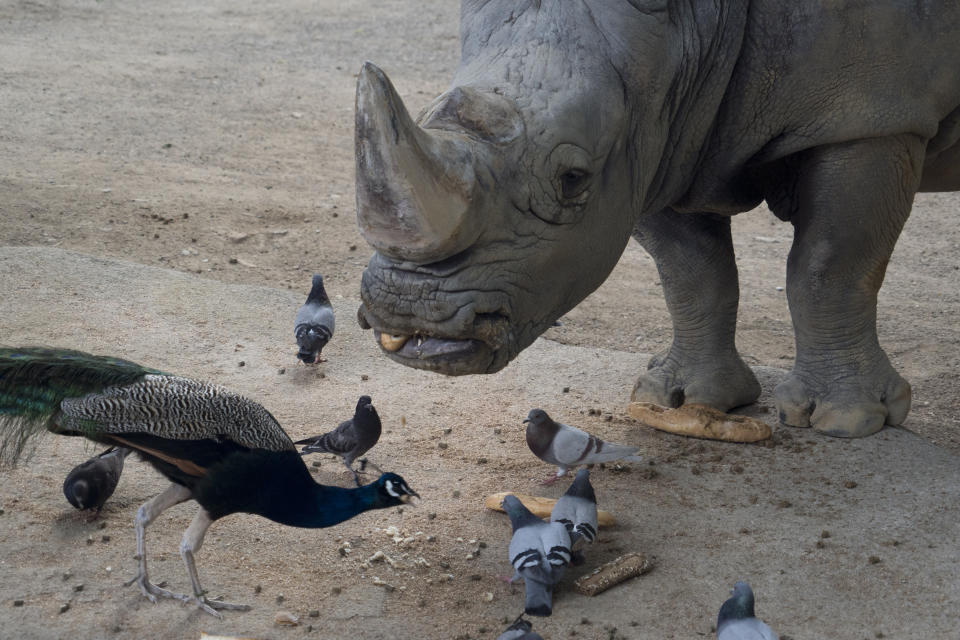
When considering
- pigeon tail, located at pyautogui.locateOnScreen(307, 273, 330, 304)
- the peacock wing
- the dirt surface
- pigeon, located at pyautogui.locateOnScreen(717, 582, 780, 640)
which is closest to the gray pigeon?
the dirt surface

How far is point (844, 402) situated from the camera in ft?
18.9

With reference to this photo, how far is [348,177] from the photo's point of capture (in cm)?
1111

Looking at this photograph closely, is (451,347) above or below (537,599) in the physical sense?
above

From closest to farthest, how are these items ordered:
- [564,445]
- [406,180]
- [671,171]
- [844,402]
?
1. [406,180]
2. [671,171]
3. [564,445]
4. [844,402]

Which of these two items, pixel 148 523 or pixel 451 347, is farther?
pixel 148 523

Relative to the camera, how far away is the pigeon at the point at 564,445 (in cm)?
535

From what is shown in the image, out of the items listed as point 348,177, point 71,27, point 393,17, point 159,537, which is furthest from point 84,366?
point 393,17

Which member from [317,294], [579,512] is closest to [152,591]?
[579,512]

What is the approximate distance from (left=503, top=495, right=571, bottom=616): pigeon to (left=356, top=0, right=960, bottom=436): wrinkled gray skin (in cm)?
74

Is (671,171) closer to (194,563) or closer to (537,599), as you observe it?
(537,599)

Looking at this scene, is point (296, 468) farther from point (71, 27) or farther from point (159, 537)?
point (71, 27)

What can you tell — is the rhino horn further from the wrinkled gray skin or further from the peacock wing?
the peacock wing

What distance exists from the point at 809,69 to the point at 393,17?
43.3 ft

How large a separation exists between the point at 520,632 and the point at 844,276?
96.3 inches
